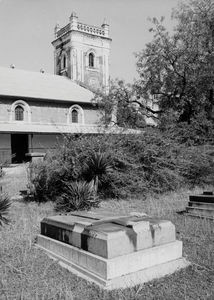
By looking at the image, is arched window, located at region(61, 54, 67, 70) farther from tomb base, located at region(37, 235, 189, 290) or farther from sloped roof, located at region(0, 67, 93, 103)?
tomb base, located at region(37, 235, 189, 290)

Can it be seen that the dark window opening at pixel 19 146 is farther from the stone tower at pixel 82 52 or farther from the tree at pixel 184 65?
the stone tower at pixel 82 52

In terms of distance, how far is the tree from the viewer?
18.8 m

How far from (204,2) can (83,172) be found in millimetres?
14903

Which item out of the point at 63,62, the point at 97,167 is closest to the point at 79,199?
the point at 97,167

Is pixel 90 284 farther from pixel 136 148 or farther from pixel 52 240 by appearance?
pixel 136 148

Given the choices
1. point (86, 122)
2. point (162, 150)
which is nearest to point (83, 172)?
point (162, 150)

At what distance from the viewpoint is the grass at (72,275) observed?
371 cm

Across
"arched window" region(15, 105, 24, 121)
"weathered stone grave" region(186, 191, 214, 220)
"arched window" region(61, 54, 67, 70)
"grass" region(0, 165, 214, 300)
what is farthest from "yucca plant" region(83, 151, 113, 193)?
"arched window" region(61, 54, 67, 70)

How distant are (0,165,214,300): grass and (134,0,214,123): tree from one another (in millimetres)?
13168

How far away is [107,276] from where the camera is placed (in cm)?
393

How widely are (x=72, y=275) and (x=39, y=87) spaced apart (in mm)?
27468

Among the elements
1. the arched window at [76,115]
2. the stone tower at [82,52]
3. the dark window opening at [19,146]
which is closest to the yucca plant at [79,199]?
the dark window opening at [19,146]

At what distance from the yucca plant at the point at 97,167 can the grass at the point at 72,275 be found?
354 centimetres

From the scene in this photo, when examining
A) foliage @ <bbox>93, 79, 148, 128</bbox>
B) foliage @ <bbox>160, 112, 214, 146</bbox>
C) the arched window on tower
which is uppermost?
the arched window on tower
